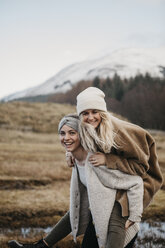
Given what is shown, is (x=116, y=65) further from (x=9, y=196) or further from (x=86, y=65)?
(x=9, y=196)

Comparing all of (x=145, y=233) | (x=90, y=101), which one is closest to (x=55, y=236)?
(x=90, y=101)

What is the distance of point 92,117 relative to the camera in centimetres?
276

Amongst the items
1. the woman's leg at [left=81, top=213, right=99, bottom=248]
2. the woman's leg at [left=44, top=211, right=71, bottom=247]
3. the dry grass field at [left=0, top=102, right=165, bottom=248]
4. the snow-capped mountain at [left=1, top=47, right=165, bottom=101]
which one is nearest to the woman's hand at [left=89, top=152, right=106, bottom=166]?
the woman's leg at [left=81, top=213, right=99, bottom=248]

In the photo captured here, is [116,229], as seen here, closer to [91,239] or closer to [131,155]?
[91,239]

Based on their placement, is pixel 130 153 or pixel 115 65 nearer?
pixel 130 153

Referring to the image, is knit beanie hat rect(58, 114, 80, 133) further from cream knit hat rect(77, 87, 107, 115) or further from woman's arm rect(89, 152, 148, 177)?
woman's arm rect(89, 152, 148, 177)

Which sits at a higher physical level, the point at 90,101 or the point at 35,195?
the point at 90,101

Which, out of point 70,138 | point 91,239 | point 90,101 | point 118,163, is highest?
point 90,101

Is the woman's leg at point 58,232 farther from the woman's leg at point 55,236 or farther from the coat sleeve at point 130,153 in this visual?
the coat sleeve at point 130,153

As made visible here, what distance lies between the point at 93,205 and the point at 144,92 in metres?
48.1

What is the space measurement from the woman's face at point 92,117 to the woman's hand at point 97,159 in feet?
0.95

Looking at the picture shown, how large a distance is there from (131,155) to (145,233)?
2.97 metres

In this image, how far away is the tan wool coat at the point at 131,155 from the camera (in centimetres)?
271

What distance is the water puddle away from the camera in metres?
4.53
